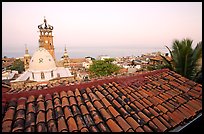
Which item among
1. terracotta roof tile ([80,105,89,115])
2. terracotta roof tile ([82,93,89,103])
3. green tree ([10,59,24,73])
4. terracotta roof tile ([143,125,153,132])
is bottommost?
green tree ([10,59,24,73])

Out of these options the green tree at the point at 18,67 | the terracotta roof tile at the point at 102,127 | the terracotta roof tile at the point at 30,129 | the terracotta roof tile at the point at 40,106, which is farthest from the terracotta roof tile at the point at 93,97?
the green tree at the point at 18,67

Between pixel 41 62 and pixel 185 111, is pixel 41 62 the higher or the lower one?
the higher one

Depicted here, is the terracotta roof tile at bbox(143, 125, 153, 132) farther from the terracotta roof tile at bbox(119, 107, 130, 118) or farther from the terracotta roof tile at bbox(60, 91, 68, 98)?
the terracotta roof tile at bbox(60, 91, 68, 98)

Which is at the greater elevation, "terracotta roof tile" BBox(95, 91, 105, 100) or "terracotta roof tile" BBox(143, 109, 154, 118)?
"terracotta roof tile" BBox(95, 91, 105, 100)

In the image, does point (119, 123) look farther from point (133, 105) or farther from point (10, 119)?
point (10, 119)

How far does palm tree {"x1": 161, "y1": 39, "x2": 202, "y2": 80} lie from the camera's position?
812cm

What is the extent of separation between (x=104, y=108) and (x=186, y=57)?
6965 millimetres

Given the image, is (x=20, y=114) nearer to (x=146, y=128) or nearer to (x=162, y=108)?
(x=146, y=128)

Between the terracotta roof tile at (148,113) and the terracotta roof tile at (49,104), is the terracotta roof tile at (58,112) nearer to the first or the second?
the terracotta roof tile at (49,104)

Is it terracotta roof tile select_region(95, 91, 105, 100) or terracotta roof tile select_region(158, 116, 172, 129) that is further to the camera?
terracotta roof tile select_region(95, 91, 105, 100)

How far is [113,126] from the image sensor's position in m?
2.44

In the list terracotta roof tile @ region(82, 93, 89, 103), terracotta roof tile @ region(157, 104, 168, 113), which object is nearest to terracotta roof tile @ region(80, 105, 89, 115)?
terracotta roof tile @ region(82, 93, 89, 103)

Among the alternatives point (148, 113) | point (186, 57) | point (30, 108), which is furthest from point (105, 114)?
point (186, 57)

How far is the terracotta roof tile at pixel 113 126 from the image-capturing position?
7.79 feet
